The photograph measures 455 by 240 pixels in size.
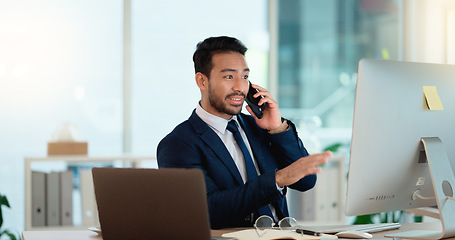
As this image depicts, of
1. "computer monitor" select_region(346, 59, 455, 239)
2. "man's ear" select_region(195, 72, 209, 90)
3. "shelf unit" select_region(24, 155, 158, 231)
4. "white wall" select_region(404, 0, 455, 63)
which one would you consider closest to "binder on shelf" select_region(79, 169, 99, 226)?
"shelf unit" select_region(24, 155, 158, 231)

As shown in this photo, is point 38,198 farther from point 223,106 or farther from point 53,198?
point 223,106

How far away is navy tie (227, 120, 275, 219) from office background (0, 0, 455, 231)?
1.97 meters

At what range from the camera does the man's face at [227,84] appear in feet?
6.89

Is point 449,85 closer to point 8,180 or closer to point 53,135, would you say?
point 53,135

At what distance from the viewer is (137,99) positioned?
13.5 ft

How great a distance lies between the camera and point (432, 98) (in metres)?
1.62

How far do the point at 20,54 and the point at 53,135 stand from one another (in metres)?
0.62

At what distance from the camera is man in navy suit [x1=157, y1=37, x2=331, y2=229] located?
197cm

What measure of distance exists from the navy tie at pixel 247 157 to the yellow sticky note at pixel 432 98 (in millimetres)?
702

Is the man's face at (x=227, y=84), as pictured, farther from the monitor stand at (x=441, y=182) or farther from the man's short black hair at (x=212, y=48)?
the monitor stand at (x=441, y=182)

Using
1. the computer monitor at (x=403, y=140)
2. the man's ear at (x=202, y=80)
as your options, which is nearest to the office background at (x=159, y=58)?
the man's ear at (x=202, y=80)

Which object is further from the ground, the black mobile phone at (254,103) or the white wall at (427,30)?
the white wall at (427,30)

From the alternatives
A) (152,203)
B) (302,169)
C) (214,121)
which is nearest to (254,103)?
(214,121)

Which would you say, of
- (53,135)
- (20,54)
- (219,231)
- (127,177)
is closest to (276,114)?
(219,231)
